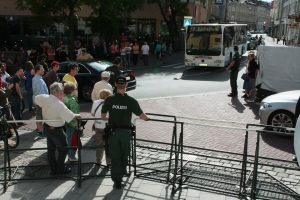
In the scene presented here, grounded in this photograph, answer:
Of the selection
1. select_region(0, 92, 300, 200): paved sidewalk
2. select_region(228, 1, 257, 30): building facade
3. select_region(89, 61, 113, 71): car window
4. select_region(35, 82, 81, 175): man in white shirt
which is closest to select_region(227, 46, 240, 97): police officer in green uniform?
select_region(0, 92, 300, 200): paved sidewalk

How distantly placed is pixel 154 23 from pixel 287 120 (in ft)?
101

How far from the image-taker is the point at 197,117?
1088 cm

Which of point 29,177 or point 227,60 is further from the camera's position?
point 227,60

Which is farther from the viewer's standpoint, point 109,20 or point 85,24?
point 85,24

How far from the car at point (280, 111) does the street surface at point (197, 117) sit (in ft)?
1.47

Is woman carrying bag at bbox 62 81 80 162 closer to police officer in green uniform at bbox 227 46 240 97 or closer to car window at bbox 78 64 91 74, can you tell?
car window at bbox 78 64 91 74

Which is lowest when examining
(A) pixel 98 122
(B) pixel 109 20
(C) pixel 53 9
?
(A) pixel 98 122

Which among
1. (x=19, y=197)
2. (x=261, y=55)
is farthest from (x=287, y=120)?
(x=19, y=197)

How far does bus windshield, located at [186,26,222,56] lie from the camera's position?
2162 centimetres

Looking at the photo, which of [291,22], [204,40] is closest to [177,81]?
[204,40]

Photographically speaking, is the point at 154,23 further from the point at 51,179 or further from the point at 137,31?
the point at 51,179

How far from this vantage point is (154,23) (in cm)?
3831

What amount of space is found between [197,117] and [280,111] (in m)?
2.60

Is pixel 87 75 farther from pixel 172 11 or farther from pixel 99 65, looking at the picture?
pixel 172 11
